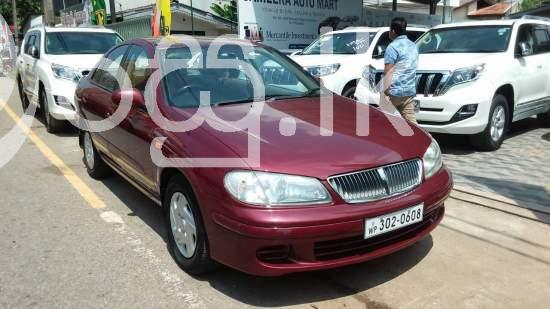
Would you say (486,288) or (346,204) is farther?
(486,288)

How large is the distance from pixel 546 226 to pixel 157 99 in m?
3.23

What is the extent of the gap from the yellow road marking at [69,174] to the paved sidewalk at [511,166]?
3644mm

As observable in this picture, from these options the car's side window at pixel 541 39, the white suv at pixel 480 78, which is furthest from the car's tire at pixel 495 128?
the car's side window at pixel 541 39

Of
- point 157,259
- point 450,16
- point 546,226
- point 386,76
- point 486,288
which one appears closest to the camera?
point 486,288

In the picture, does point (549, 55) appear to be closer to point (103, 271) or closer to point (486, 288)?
point (486, 288)

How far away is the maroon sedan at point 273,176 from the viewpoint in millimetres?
2984

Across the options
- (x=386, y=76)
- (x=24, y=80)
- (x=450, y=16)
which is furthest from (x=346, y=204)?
(x=450, y=16)

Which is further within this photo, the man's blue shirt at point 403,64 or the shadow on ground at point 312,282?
the man's blue shirt at point 403,64

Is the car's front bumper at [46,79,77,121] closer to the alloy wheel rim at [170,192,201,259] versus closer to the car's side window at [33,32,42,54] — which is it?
the car's side window at [33,32,42,54]

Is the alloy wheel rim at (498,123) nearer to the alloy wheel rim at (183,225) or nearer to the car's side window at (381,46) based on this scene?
the car's side window at (381,46)

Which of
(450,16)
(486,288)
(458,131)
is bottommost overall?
(486,288)

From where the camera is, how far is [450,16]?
35062 millimetres

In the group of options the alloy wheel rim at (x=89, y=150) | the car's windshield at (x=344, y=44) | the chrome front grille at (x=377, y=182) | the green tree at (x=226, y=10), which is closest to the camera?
the chrome front grille at (x=377, y=182)

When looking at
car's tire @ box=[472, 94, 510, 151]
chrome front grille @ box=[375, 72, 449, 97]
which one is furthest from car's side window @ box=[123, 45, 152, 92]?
car's tire @ box=[472, 94, 510, 151]
